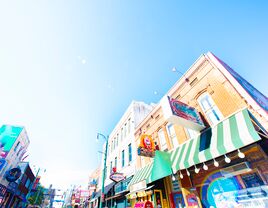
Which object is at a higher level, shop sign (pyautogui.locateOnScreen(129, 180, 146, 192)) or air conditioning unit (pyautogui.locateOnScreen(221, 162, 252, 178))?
shop sign (pyautogui.locateOnScreen(129, 180, 146, 192))

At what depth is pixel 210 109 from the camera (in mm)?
8000

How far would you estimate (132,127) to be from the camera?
659 inches

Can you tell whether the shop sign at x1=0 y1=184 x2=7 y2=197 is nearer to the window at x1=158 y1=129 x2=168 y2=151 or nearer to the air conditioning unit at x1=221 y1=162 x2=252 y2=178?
the window at x1=158 y1=129 x2=168 y2=151

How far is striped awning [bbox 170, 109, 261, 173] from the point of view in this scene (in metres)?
4.87

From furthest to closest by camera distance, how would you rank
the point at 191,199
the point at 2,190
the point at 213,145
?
the point at 2,190 → the point at 191,199 → the point at 213,145

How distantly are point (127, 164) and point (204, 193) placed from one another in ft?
31.7

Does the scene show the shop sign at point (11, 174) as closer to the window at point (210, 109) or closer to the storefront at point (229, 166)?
the storefront at point (229, 166)

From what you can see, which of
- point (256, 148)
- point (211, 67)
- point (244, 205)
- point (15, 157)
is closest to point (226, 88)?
point (211, 67)

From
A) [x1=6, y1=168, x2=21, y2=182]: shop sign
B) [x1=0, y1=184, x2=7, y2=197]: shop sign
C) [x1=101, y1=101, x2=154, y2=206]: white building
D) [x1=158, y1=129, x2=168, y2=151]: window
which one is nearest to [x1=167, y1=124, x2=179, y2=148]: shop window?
[x1=158, y1=129, x2=168, y2=151]: window

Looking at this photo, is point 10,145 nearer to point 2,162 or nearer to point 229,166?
point 2,162

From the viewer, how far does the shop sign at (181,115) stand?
6.93 m

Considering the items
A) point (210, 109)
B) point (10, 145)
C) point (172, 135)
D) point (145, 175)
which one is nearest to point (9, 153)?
point (10, 145)

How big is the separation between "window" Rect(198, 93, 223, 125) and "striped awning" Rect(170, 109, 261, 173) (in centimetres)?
80

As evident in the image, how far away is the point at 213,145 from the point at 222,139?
46 cm
